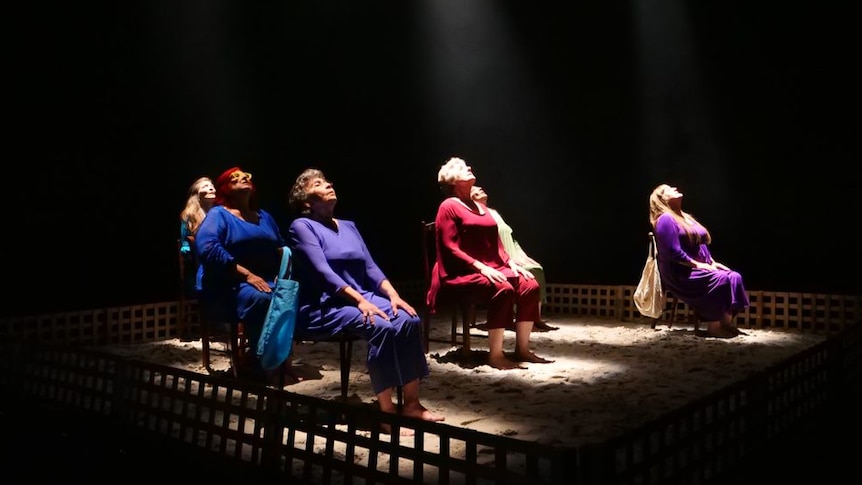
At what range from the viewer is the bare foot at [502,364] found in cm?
495

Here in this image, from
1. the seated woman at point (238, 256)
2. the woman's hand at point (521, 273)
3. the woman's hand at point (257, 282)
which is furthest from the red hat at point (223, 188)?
the woman's hand at point (521, 273)

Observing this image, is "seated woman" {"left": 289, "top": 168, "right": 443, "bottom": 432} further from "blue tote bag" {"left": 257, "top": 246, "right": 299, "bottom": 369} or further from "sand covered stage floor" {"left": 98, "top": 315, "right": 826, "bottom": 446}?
"sand covered stage floor" {"left": 98, "top": 315, "right": 826, "bottom": 446}

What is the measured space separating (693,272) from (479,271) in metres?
2.33

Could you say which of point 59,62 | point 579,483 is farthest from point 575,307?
point 579,483

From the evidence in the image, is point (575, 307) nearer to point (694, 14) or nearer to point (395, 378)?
point (694, 14)

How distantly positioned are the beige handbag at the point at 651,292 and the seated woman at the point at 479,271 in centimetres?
185

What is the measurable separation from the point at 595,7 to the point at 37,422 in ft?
23.6

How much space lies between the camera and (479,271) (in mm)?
4930

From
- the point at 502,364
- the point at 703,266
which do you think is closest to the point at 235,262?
the point at 502,364

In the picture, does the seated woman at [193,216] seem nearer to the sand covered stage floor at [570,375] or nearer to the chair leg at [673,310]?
the sand covered stage floor at [570,375]

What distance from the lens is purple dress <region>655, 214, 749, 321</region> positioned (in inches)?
243

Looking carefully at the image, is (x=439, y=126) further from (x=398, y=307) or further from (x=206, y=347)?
(x=398, y=307)

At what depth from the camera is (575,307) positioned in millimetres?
8094

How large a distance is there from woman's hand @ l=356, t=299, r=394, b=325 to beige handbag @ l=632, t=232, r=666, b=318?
3.73 metres
